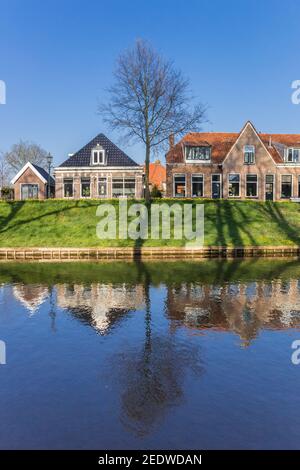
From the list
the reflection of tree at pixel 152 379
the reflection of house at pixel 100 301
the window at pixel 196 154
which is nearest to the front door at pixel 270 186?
the window at pixel 196 154

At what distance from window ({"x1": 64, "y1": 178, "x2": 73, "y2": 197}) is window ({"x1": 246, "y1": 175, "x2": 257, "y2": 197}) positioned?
1911 centimetres

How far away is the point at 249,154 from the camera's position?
145ft

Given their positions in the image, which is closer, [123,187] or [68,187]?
[123,187]

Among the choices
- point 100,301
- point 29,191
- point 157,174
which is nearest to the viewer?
point 100,301

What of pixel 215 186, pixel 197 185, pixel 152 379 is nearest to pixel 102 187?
pixel 197 185

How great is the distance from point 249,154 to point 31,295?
34550 mm

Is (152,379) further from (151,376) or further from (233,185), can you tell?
(233,185)

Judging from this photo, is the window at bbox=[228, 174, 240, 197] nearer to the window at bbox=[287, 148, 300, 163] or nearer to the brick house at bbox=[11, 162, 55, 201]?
the window at bbox=[287, 148, 300, 163]

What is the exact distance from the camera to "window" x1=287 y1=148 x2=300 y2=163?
45.2m

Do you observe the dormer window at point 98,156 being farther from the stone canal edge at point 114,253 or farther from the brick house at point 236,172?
the stone canal edge at point 114,253

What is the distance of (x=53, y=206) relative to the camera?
3550 cm

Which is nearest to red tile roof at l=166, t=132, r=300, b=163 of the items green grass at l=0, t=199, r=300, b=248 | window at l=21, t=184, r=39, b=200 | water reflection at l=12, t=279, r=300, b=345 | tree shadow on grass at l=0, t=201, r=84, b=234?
green grass at l=0, t=199, r=300, b=248

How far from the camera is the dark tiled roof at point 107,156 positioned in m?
44.5
